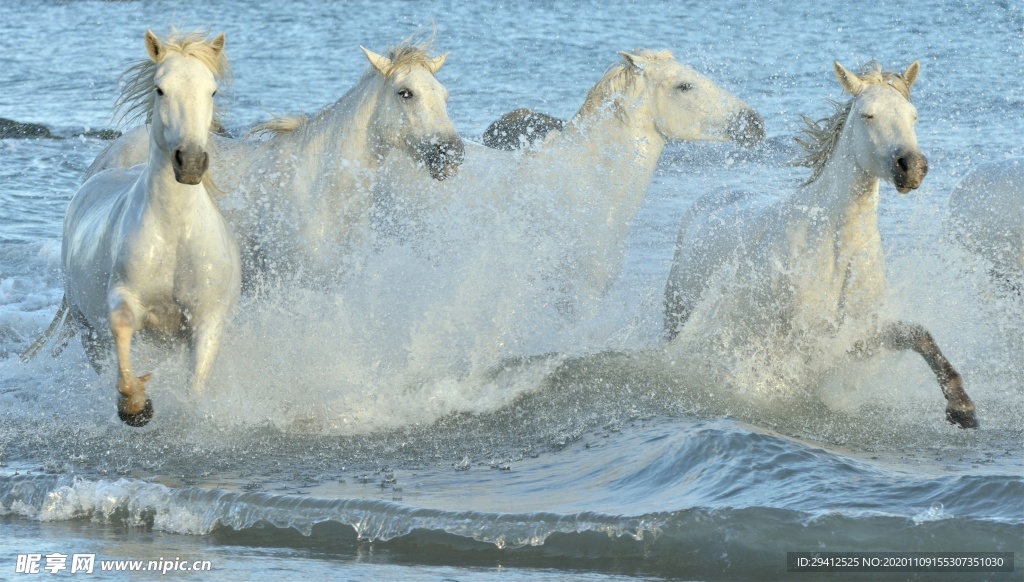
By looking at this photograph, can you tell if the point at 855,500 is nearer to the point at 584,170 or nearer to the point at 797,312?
the point at 797,312

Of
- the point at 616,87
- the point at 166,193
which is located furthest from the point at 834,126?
the point at 166,193

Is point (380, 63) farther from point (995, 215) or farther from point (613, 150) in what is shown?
point (995, 215)

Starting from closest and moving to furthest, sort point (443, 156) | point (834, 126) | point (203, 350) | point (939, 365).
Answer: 1. point (203, 350)
2. point (939, 365)
3. point (834, 126)
4. point (443, 156)

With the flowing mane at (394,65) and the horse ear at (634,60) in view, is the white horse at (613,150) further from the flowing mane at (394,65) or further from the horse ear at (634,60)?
the flowing mane at (394,65)

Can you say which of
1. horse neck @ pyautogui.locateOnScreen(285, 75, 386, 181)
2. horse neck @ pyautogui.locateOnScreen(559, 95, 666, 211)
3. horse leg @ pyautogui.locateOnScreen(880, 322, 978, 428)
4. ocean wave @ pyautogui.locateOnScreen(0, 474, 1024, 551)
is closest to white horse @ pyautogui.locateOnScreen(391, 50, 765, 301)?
horse neck @ pyautogui.locateOnScreen(559, 95, 666, 211)

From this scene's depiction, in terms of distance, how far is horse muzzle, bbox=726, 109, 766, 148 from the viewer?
7242 millimetres

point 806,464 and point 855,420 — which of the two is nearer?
point 806,464

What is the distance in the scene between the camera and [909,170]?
5348mm

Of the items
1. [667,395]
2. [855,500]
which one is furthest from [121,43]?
[855,500]

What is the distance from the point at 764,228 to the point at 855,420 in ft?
3.30

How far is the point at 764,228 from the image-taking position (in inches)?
247

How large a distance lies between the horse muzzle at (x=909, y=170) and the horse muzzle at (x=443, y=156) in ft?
6.63

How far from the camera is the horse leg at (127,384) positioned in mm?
5164

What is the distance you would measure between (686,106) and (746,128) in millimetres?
350
